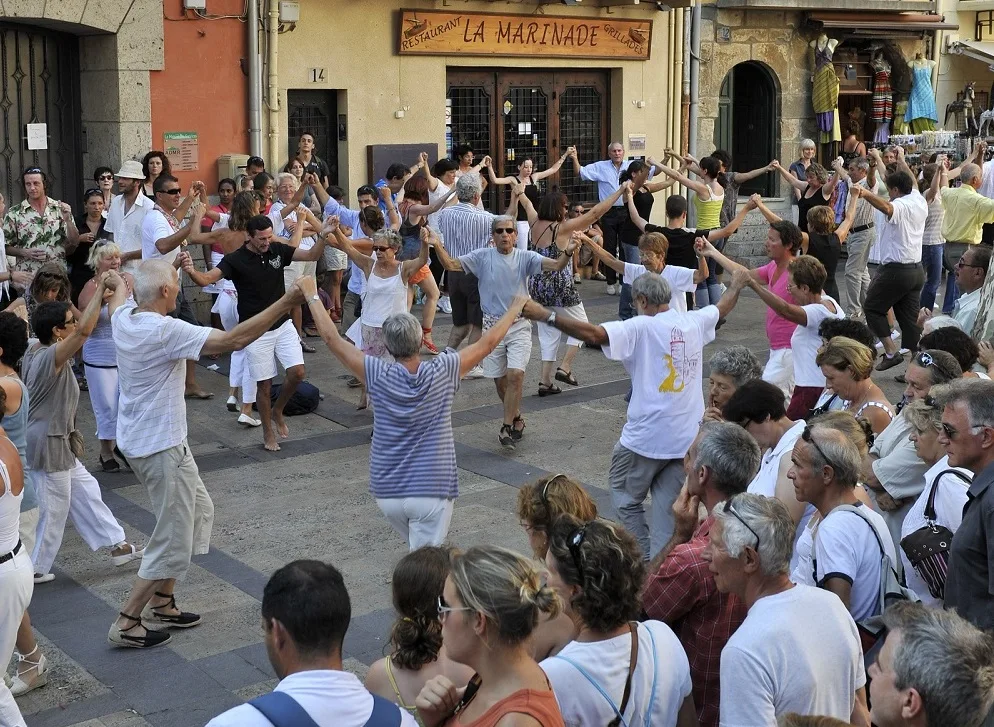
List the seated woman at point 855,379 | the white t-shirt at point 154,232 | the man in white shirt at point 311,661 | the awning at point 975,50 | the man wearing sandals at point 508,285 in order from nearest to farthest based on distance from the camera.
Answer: the man in white shirt at point 311,661 < the seated woman at point 855,379 < the man wearing sandals at point 508,285 < the white t-shirt at point 154,232 < the awning at point 975,50

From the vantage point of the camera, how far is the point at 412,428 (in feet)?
19.6

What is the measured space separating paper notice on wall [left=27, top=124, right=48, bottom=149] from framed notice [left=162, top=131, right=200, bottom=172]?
Answer: 131cm

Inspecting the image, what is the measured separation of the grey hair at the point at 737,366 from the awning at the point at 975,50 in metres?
18.3

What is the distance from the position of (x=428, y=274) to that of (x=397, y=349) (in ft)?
17.7

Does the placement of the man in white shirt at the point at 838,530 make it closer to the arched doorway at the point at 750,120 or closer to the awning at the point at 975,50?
the arched doorway at the point at 750,120

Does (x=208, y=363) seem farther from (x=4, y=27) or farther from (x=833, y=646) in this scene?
(x=833, y=646)

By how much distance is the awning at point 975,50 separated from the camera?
866 inches

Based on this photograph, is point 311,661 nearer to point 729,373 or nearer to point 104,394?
point 729,373

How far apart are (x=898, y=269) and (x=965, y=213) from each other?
1.85 metres

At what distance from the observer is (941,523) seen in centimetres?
447

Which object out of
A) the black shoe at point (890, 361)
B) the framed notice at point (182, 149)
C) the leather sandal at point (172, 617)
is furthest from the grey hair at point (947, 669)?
the framed notice at point (182, 149)

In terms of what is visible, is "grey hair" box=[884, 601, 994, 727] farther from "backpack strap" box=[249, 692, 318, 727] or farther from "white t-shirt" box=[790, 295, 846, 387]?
"white t-shirt" box=[790, 295, 846, 387]

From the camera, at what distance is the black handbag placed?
14.2ft

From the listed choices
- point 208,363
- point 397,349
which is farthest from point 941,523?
point 208,363
